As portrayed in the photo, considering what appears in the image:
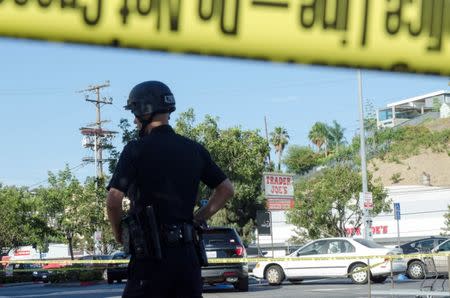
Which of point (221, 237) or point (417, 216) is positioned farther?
point (417, 216)

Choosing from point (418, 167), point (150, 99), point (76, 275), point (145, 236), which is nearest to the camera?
point (145, 236)

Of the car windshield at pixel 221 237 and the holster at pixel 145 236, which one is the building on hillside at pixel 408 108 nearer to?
the car windshield at pixel 221 237

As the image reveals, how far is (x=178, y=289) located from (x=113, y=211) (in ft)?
1.63

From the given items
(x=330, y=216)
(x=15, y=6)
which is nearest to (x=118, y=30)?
(x=15, y=6)

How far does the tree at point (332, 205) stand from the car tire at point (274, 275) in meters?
16.7

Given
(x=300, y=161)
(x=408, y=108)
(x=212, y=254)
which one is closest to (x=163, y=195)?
(x=212, y=254)

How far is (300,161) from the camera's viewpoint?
312 ft

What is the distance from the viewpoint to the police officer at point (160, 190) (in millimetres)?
3809

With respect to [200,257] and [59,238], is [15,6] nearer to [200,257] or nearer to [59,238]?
[200,257]

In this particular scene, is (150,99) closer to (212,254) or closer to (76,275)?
(212,254)

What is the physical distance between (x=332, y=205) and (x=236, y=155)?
559 cm

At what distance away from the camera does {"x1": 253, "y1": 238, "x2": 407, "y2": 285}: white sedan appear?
21.2 metres

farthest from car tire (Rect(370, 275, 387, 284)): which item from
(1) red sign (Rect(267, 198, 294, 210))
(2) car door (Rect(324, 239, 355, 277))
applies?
(1) red sign (Rect(267, 198, 294, 210))

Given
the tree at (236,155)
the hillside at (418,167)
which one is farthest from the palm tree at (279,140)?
the tree at (236,155)
